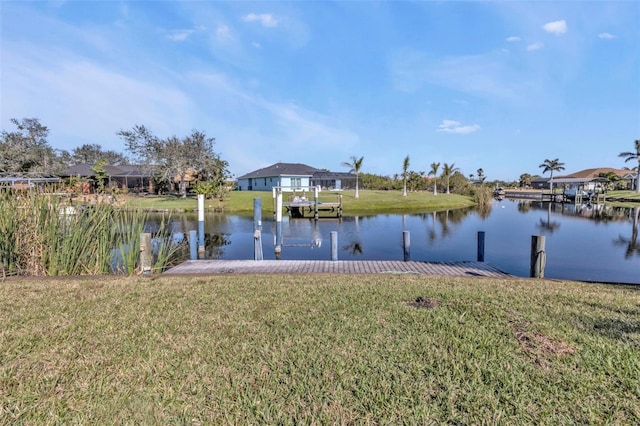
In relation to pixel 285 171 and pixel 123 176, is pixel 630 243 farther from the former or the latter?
pixel 123 176

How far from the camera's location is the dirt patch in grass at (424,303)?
4462 millimetres

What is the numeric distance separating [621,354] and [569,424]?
1.42 meters

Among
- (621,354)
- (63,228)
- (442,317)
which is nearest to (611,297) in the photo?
(621,354)

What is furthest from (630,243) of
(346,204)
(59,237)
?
(346,204)

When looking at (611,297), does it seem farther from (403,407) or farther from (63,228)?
(63,228)

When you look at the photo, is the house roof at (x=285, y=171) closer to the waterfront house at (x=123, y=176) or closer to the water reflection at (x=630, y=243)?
the waterfront house at (x=123, y=176)

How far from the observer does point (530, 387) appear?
8.87 feet

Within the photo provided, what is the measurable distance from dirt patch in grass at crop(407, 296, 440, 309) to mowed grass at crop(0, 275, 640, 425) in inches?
1.3

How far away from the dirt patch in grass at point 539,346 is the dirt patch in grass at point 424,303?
993 millimetres

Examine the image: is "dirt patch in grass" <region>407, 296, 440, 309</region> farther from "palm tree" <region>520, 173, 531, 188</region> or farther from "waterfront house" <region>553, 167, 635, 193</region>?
"palm tree" <region>520, 173, 531, 188</region>

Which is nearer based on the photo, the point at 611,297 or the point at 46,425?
the point at 46,425

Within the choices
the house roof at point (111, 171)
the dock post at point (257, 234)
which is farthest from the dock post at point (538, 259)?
the house roof at point (111, 171)

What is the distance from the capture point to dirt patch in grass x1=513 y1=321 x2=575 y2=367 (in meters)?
3.15

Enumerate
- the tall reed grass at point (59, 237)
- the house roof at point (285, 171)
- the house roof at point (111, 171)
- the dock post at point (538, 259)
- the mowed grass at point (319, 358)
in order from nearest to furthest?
1. the mowed grass at point (319, 358)
2. the tall reed grass at point (59, 237)
3. the dock post at point (538, 259)
4. the house roof at point (111, 171)
5. the house roof at point (285, 171)
